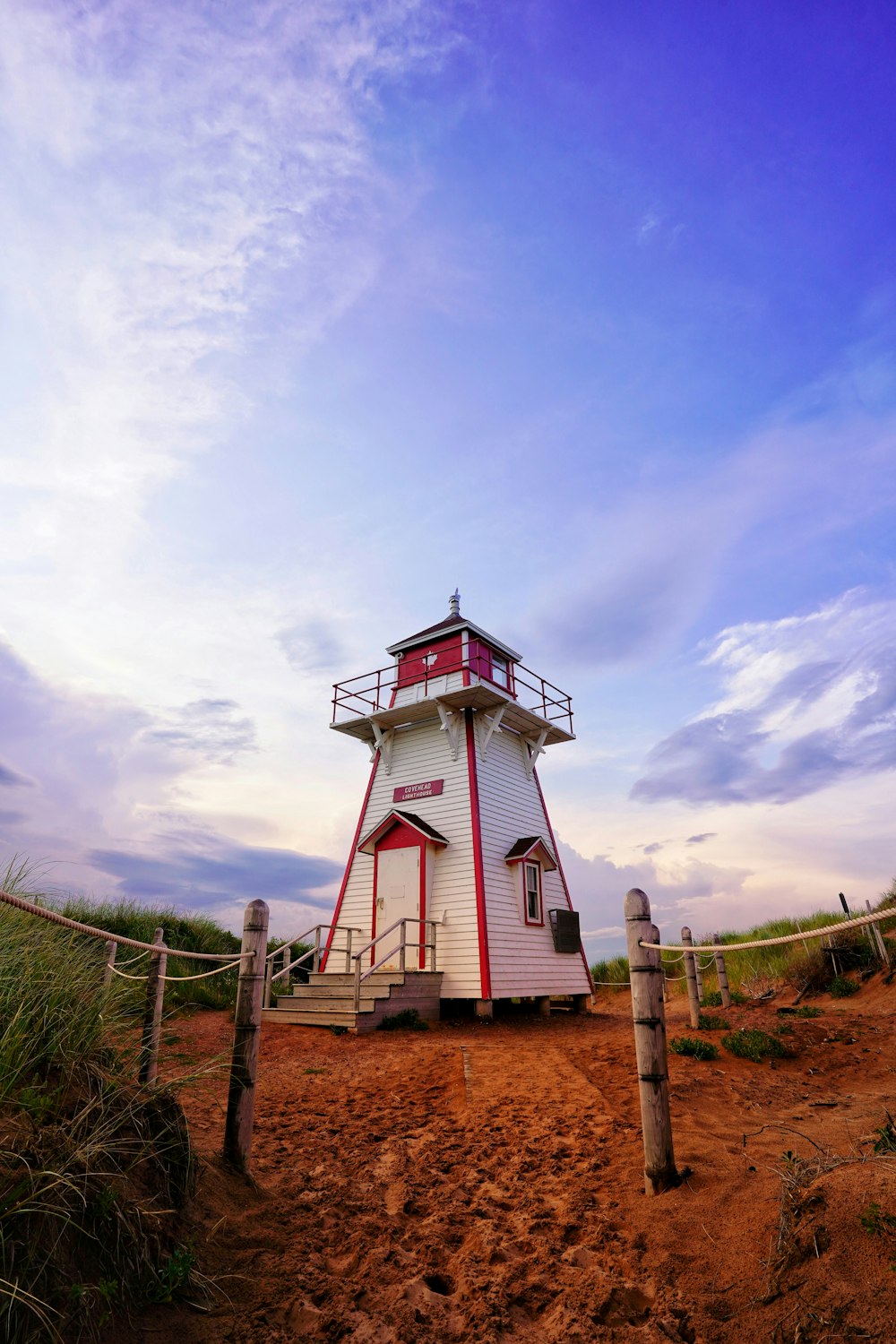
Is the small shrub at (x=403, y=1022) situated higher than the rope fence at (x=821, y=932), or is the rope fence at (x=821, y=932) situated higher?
the rope fence at (x=821, y=932)

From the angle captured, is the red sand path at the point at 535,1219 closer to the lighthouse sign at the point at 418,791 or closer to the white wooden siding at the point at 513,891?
the white wooden siding at the point at 513,891

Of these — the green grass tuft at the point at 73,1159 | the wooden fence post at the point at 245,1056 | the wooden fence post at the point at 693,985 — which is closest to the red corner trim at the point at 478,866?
the wooden fence post at the point at 693,985

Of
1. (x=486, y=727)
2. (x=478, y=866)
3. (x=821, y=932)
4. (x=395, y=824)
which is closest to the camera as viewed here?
(x=821, y=932)

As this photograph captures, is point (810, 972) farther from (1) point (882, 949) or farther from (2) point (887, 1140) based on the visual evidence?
(2) point (887, 1140)

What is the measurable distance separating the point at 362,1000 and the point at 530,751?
8.09 m

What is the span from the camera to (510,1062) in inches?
380

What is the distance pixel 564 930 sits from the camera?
18.0m

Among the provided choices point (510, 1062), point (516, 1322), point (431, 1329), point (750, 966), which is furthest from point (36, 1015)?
point (750, 966)

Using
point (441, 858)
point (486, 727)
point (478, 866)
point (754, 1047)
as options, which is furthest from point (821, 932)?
point (486, 727)

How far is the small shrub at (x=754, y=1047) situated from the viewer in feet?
29.8

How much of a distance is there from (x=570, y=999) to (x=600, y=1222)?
15.6m

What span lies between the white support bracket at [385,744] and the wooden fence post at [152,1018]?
438 inches

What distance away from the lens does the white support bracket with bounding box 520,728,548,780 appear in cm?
1917

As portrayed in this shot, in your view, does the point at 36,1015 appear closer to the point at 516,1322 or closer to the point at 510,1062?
the point at 516,1322
